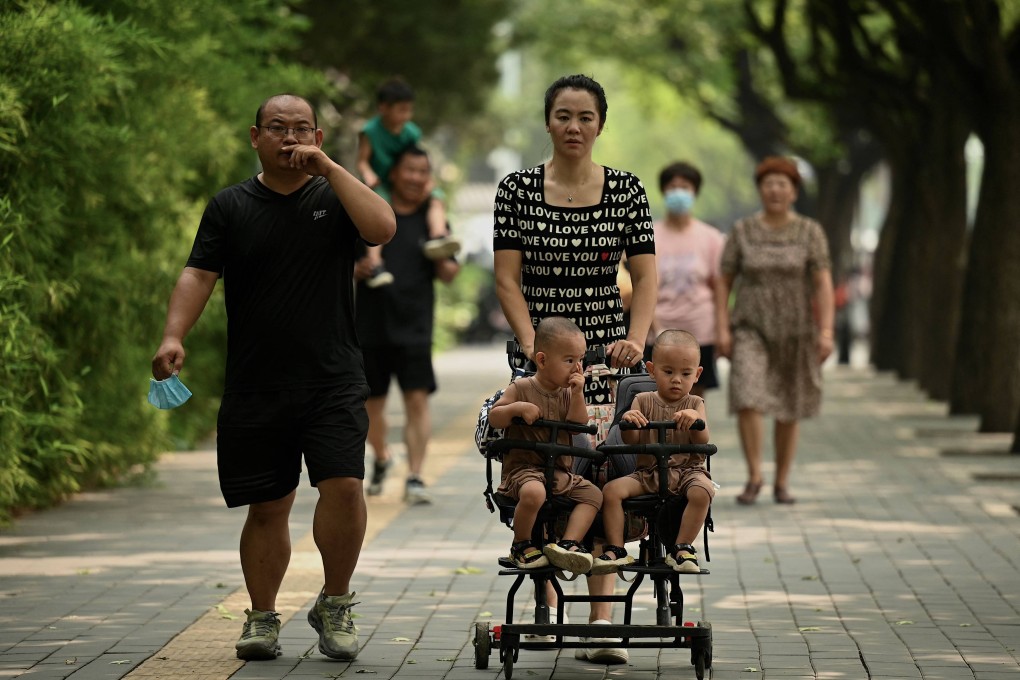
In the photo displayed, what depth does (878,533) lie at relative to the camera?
33.0ft

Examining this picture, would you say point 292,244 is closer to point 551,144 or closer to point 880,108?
point 551,144

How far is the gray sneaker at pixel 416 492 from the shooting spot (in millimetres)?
11234

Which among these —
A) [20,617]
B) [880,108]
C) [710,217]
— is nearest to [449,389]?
[880,108]

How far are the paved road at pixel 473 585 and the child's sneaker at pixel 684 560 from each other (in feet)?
1.80

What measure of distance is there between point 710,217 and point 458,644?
83609 mm

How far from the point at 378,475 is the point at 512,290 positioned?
17.3ft

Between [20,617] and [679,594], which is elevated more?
[679,594]

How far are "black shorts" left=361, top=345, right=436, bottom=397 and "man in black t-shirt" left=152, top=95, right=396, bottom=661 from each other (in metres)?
4.47

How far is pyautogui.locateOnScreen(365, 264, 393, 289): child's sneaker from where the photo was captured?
35.8ft

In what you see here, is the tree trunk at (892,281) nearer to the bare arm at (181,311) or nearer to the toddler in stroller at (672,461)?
the toddler in stroller at (672,461)

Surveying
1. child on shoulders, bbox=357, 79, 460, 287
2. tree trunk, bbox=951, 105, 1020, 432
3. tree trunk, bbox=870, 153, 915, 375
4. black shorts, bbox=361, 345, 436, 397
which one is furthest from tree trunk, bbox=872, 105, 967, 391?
black shorts, bbox=361, 345, 436, 397

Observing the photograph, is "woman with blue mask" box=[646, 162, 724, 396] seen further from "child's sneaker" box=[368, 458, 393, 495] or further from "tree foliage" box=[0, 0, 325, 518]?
"tree foliage" box=[0, 0, 325, 518]

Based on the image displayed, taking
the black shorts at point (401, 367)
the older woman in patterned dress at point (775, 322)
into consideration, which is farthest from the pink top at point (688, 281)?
the black shorts at point (401, 367)

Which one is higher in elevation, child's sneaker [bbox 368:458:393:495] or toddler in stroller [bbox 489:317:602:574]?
toddler in stroller [bbox 489:317:602:574]
